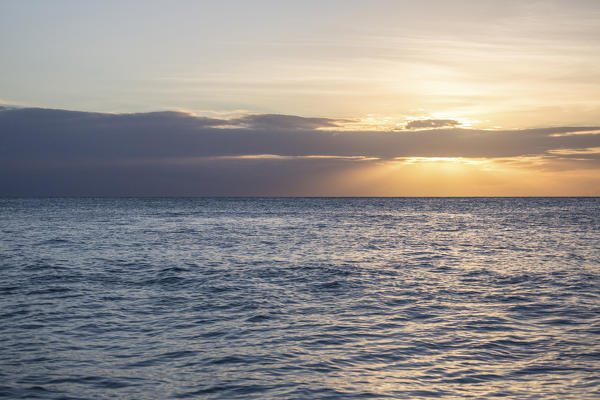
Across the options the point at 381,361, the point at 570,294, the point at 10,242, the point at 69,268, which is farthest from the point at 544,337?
the point at 10,242

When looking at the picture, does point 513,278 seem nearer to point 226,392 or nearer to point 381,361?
point 381,361

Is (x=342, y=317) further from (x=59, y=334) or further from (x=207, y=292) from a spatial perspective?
(x=59, y=334)

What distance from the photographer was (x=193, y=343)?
12.4m

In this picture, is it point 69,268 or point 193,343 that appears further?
point 69,268

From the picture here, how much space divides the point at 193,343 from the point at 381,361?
184 inches

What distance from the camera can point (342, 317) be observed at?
15219 millimetres

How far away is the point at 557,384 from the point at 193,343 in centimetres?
817

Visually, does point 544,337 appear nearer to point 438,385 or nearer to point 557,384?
point 557,384

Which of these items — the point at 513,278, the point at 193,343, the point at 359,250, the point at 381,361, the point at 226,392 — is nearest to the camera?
the point at 226,392

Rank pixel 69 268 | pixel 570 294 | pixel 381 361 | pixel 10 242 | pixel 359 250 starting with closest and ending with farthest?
pixel 381 361 < pixel 570 294 < pixel 69 268 < pixel 359 250 < pixel 10 242

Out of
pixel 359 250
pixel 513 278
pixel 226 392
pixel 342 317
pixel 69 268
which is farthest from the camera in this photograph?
pixel 359 250

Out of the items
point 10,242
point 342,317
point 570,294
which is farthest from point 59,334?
point 10,242

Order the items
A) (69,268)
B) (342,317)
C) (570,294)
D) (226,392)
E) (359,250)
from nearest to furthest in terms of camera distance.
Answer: (226,392) → (342,317) → (570,294) → (69,268) → (359,250)

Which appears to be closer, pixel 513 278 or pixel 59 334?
pixel 59 334
